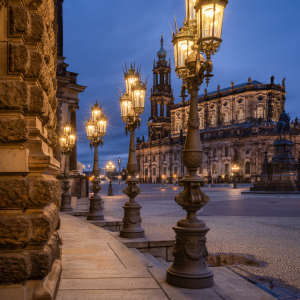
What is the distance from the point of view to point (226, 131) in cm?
8969

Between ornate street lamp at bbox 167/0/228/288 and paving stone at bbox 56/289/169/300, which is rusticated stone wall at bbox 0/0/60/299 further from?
ornate street lamp at bbox 167/0/228/288

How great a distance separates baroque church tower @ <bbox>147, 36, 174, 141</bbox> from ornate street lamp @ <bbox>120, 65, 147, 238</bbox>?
103 metres

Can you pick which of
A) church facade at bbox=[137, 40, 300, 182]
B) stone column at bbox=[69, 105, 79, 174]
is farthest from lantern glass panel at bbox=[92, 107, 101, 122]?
church facade at bbox=[137, 40, 300, 182]

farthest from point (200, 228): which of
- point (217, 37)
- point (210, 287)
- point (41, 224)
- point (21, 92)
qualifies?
point (21, 92)

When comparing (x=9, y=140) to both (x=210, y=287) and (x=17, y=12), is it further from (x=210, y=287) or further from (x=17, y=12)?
(x=210, y=287)

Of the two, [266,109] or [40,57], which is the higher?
[266,109]

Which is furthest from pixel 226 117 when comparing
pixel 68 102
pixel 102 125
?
pixel 102 125

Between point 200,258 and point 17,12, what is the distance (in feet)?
12.5

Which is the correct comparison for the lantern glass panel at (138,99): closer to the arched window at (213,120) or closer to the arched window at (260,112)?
the arched window at (260,112)

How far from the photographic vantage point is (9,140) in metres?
3.76

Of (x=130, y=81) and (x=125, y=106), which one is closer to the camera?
(x=130, y=81)

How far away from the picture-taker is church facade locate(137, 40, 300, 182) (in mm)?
83812

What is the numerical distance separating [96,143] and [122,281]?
1024 cm

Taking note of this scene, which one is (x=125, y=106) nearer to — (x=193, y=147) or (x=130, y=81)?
(x=130, y=81)
